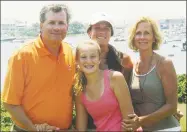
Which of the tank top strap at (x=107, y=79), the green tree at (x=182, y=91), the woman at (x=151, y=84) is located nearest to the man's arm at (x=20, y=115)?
Answer: the tank top strap at (x=107, y=79)

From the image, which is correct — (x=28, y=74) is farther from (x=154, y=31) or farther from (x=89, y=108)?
(x=154, y=31)

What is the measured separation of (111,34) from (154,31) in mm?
437

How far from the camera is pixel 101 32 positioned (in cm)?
392

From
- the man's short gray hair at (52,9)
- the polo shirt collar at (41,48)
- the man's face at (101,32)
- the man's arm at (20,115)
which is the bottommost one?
the man's arm at (20,115)

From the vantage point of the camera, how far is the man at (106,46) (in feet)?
12.8

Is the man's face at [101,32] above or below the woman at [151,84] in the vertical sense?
above

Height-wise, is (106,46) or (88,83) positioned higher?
(106,46)

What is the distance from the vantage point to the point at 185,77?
13.0m

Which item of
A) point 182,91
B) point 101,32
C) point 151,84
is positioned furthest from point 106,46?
point 182,91

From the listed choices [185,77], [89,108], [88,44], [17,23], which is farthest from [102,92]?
[185,77]

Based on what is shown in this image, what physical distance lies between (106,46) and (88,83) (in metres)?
0.46

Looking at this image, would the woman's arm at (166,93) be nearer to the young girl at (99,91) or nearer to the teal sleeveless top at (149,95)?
the teal sleeveless top at (149,95)

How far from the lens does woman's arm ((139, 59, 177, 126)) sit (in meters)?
3.75

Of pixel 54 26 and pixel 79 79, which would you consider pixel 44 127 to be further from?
pixel 54 26
